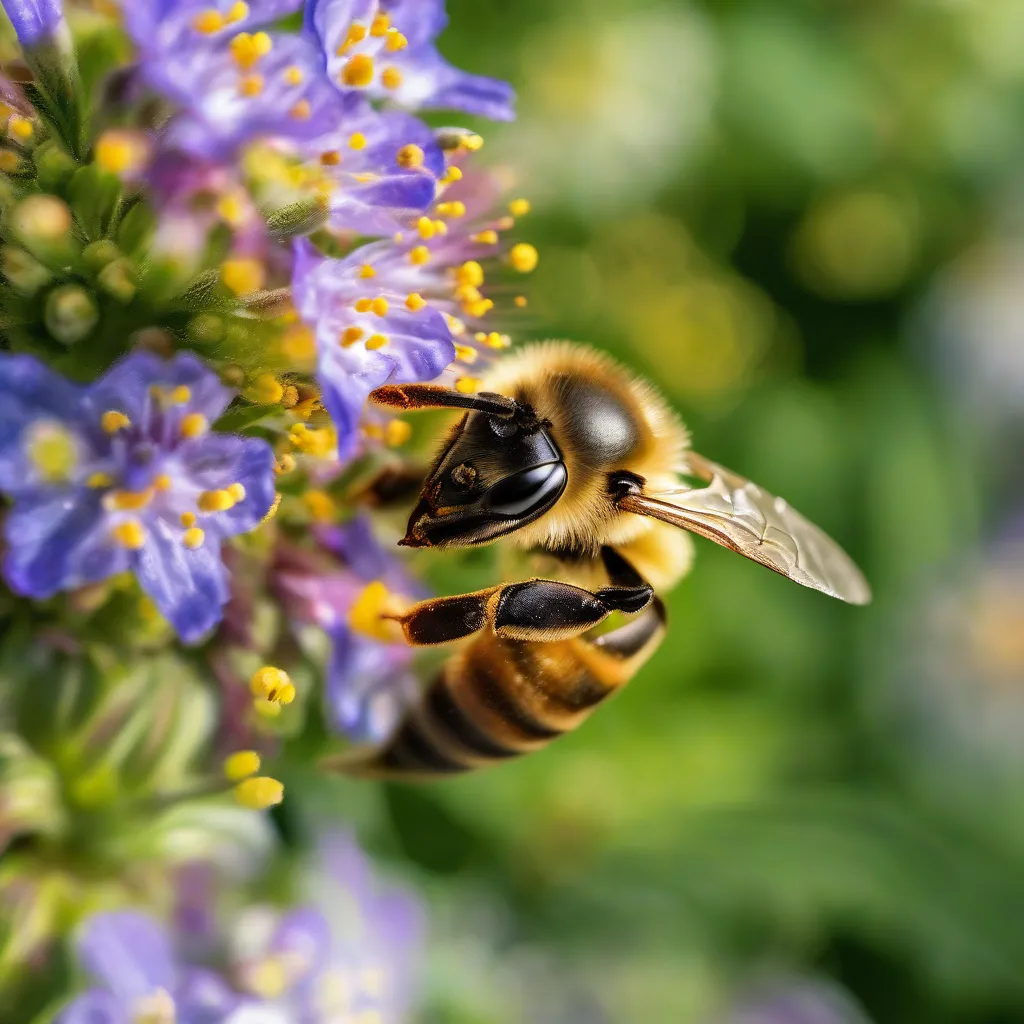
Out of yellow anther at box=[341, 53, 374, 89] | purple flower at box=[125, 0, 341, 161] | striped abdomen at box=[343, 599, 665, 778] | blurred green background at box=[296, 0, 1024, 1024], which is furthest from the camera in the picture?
blurred green background at box=[296, 0, 1024, 1024]

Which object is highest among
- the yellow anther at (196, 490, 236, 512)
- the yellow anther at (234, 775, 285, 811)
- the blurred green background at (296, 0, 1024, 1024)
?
the yellow anther at (196, 490, 236, 512)

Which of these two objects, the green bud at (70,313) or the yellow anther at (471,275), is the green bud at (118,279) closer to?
the green bud at (70,313)

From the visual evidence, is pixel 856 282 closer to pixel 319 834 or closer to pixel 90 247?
pixel 319 834

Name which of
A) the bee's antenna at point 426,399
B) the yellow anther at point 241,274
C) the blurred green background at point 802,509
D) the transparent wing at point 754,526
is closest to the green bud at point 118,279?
the yellow anther at point 241,274

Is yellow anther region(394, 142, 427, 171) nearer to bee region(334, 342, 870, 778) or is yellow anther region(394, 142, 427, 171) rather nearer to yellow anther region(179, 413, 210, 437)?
bee region(334, 342, 870, 778)

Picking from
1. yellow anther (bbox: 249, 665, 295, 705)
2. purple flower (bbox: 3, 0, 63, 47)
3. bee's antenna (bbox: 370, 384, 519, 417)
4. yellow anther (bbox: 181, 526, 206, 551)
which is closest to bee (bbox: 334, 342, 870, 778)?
bee's antenna (bbox: 370, 384, 519, 417)

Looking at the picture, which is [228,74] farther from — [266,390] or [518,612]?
[518,612]
